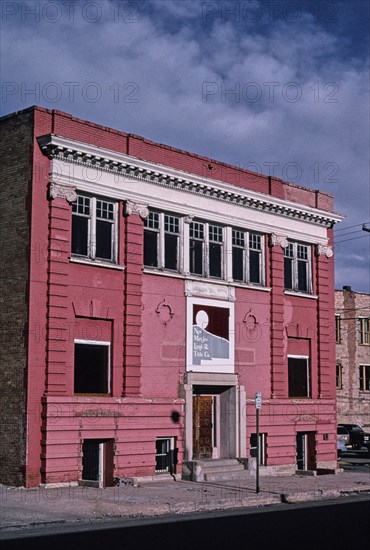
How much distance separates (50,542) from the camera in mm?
14609

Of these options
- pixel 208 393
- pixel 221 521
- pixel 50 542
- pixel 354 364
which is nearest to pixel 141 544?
pixel 50 542

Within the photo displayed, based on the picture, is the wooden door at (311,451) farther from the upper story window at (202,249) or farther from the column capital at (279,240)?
the column capital at (279,240)

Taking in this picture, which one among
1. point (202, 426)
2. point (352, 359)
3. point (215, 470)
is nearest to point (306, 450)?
point (202, 426)

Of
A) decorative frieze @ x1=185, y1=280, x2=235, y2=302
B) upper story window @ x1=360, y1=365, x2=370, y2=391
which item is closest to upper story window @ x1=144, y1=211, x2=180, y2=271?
decorative frieze @ x1=185, y1=280, x2=235, y2=302

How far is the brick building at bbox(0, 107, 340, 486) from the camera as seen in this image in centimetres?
2494

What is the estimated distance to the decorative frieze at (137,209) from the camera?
2750cm

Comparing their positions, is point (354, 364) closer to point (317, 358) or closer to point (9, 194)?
point (317, 358)

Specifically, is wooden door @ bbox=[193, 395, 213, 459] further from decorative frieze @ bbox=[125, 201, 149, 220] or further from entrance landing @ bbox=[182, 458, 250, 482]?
decorative frieze @ bbox=[125, 201, 149, 220]

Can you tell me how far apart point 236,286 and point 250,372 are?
128 inches

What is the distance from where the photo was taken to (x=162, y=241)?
94.5ft

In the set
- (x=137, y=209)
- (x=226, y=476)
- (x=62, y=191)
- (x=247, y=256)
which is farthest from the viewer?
(x=247, y=256)

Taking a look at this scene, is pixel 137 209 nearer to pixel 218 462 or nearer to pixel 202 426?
pixel 202 426

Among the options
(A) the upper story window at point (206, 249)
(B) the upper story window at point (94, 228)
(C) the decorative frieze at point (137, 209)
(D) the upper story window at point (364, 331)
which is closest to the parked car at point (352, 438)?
(D) the upper story window at point (364, 331)

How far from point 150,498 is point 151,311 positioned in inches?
296
